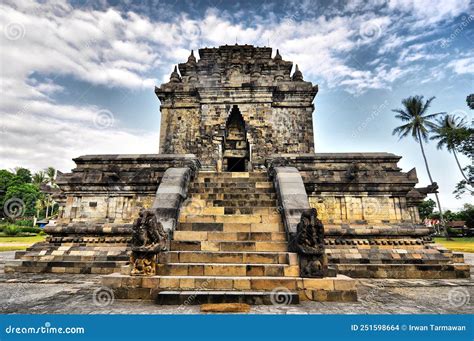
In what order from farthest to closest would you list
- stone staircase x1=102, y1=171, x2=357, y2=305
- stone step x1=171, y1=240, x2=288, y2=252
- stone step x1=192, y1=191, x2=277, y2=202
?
1. stone step x1=192, y1=191, x2=277, y2=202
2. stone step x1=171, y1=240, x2=288, y2=252
3. stone staircase x1=102, y1=171, x2=357, y2=305

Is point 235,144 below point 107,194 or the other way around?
the other way around

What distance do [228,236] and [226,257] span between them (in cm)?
77

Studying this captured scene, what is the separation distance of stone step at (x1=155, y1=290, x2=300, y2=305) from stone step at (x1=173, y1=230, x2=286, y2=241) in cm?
187

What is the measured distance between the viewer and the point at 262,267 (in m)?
4.97

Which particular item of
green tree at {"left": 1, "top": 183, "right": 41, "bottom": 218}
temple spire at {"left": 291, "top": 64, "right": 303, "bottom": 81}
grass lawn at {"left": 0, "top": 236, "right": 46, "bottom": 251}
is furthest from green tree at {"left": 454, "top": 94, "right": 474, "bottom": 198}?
green tree at {"left": 1, "top": 183, "right": 41, "bottom": 218}

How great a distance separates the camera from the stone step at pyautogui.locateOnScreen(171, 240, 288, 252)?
18.6ft

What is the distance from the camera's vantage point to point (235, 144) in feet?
55.5

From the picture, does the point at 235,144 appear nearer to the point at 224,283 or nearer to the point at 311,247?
the point at 311,247

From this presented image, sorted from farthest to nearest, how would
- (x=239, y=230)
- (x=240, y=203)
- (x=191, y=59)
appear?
(x=191, y=59)
(x=240, y=203)
(x=239, y=230)

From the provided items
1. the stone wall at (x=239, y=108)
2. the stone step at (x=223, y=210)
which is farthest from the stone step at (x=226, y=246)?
the stone wall at (x=239, y=108)

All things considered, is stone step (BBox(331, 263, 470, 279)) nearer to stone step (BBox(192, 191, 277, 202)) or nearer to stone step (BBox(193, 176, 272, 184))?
stone step (BBox(192, 191, 277, 202))

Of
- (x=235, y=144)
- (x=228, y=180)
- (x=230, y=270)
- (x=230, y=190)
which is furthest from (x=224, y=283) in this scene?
(x=235, y=144)

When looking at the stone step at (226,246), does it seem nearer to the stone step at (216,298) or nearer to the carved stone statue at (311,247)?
the carved stone statue at (311,247)

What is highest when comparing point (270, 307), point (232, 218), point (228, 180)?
point (228, 180)
